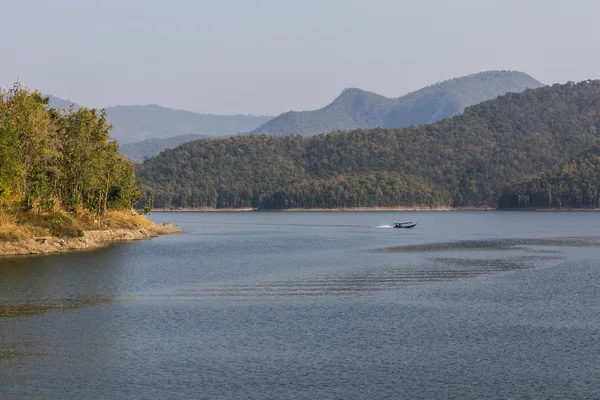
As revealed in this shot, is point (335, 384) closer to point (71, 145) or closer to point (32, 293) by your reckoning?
point (32, 293)

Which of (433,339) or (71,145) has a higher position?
(71,145)

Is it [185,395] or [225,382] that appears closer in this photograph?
[185,395]

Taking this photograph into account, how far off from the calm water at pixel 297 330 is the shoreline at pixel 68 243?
440 cm

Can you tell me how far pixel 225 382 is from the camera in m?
25.1

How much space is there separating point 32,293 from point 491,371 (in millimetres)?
29578

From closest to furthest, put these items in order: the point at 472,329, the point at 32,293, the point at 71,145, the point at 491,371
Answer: the point at 491,371, the point at 472,329, the point at 32,293, the point at 71,145

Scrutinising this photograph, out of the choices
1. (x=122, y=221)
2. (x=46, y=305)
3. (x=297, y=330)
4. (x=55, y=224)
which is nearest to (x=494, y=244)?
(x=122, y=221)

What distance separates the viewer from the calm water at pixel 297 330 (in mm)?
24797

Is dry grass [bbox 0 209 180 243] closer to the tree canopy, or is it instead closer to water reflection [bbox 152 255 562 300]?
the tree canopy

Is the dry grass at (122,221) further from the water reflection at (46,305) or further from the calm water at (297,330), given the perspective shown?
the water reflection at (46,305)

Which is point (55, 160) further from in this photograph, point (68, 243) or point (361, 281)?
point (361, 281)

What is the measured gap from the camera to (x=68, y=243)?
74.9 metres

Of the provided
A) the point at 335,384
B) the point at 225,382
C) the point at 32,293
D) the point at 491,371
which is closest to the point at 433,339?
the point at 491,371

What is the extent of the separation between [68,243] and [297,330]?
47344 mm
